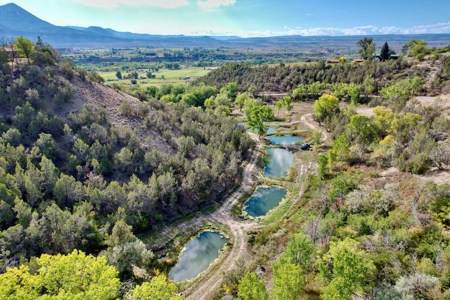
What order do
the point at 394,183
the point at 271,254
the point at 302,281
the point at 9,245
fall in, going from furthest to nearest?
the point at 394,183 → the point at 271,254 → the point at 9,245 → the point at 302,281

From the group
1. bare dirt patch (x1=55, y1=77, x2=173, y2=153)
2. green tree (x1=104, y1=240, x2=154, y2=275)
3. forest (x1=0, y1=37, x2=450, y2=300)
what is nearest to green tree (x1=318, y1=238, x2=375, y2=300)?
forest (x1=0, y1=37, x2=450, y2=300)

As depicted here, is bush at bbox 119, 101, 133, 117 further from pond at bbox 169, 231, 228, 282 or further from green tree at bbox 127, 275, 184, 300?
green tree at bbox 127, 275, 184, 300

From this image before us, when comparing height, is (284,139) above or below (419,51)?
below

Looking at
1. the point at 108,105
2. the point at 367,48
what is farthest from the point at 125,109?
the point at 367,48

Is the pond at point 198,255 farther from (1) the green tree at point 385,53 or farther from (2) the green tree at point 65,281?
(1) the green tree at point 385,53

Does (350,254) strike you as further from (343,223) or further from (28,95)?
(28,95)

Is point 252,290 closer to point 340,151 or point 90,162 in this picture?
point 90,162

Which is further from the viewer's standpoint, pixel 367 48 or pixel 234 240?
pixel 367 48

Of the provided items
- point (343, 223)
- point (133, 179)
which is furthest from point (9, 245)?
point (343, 223)
